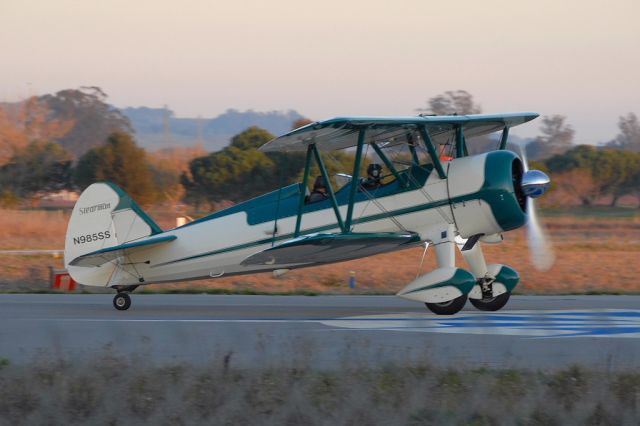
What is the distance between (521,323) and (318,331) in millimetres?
2789

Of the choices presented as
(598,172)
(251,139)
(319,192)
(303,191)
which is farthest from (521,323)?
(598,172)

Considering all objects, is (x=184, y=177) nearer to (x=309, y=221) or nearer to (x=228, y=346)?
(x=309, y=221)

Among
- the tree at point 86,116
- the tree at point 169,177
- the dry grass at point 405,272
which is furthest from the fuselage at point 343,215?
the tree at point 86,116

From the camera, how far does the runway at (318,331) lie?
8.99 m

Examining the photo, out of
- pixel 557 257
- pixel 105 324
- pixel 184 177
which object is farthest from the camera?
pixel 184 177

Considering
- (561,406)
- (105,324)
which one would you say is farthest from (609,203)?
(561,406)

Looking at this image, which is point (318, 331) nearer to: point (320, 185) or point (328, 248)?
point (328, 248)

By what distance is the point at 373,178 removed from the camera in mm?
14008

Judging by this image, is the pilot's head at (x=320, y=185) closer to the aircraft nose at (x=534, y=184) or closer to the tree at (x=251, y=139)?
the aircraft nose at (x=534, y=184)

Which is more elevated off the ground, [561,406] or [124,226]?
[124,226]

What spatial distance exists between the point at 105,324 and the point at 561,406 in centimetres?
738

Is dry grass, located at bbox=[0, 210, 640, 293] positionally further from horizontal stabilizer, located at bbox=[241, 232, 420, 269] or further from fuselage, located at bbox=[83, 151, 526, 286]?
horizontal stabilizer, located at bbox=[241, 232, 420, 269]

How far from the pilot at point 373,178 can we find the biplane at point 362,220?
0.06 ft

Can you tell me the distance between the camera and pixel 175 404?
261 inches
